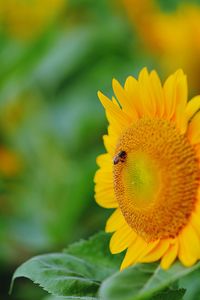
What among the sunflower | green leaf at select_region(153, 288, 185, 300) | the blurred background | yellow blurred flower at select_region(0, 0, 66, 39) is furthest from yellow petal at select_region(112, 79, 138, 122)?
yellow blurred flower at select_region(0, 0, 66, 39)

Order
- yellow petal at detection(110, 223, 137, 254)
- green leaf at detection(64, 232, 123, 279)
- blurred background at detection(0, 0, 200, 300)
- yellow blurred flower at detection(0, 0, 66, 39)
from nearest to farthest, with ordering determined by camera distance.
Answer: yellow petal at detection(110, 223, 137, 254)
green leaf at detection(64, 232, 123, 279)
blurred background at detection(0, 0, 200, 300)
yellow blurred flower at detection(0, 0, 66, 39)

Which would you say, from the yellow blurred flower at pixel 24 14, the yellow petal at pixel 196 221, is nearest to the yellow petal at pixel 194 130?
the yellow petal at pixel 196 221

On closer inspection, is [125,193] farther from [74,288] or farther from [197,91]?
[197,91]

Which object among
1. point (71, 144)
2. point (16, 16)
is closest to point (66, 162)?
point (71, 144)

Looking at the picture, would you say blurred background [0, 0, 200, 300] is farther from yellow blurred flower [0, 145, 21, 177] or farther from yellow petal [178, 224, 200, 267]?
yellow petal [178, 224, 200, 267]

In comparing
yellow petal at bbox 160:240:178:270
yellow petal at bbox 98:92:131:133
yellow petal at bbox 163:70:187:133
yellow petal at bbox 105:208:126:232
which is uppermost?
yellow petal at bbox 98:92:131:133

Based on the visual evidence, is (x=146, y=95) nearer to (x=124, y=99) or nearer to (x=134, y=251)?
(x=124, y=99)

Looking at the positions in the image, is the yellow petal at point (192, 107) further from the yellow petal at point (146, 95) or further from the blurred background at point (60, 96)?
the blurred background at point (60, 96)
